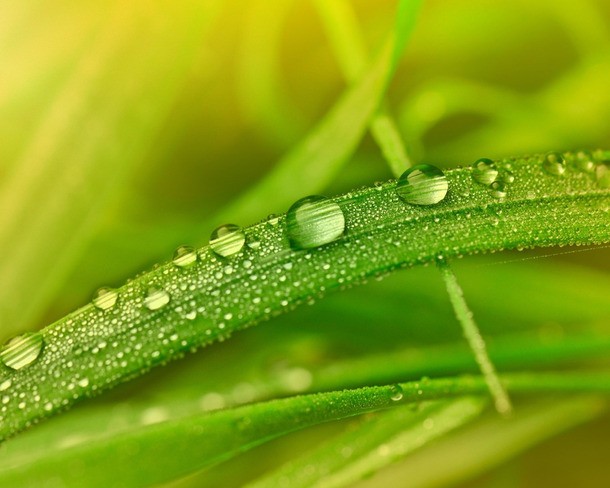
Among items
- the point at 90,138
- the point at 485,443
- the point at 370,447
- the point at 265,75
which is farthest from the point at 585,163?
the point at 265,75

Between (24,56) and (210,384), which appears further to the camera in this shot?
(24,56)

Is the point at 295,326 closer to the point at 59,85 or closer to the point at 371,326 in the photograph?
the point at 371,326

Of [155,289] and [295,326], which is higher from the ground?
[295,326]

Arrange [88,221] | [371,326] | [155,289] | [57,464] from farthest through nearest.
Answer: [371,326], [88,221], [57,464], [155,289]

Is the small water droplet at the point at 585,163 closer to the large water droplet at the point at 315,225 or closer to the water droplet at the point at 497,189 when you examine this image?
the water droplet at the point at 497,189

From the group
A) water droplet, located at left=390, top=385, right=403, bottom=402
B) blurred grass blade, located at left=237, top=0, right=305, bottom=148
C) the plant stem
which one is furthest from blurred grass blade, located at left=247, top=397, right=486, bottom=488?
blurred grass blade, located at left=237, top=0, right=305, bottom=148

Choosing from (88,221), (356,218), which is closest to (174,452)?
(356,218)

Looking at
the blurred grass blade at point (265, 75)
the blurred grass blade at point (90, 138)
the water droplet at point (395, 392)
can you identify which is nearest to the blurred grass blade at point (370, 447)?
the water droplet at point (395, 392)

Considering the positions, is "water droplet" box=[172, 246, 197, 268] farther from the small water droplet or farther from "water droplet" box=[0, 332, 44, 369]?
the small water droplet
